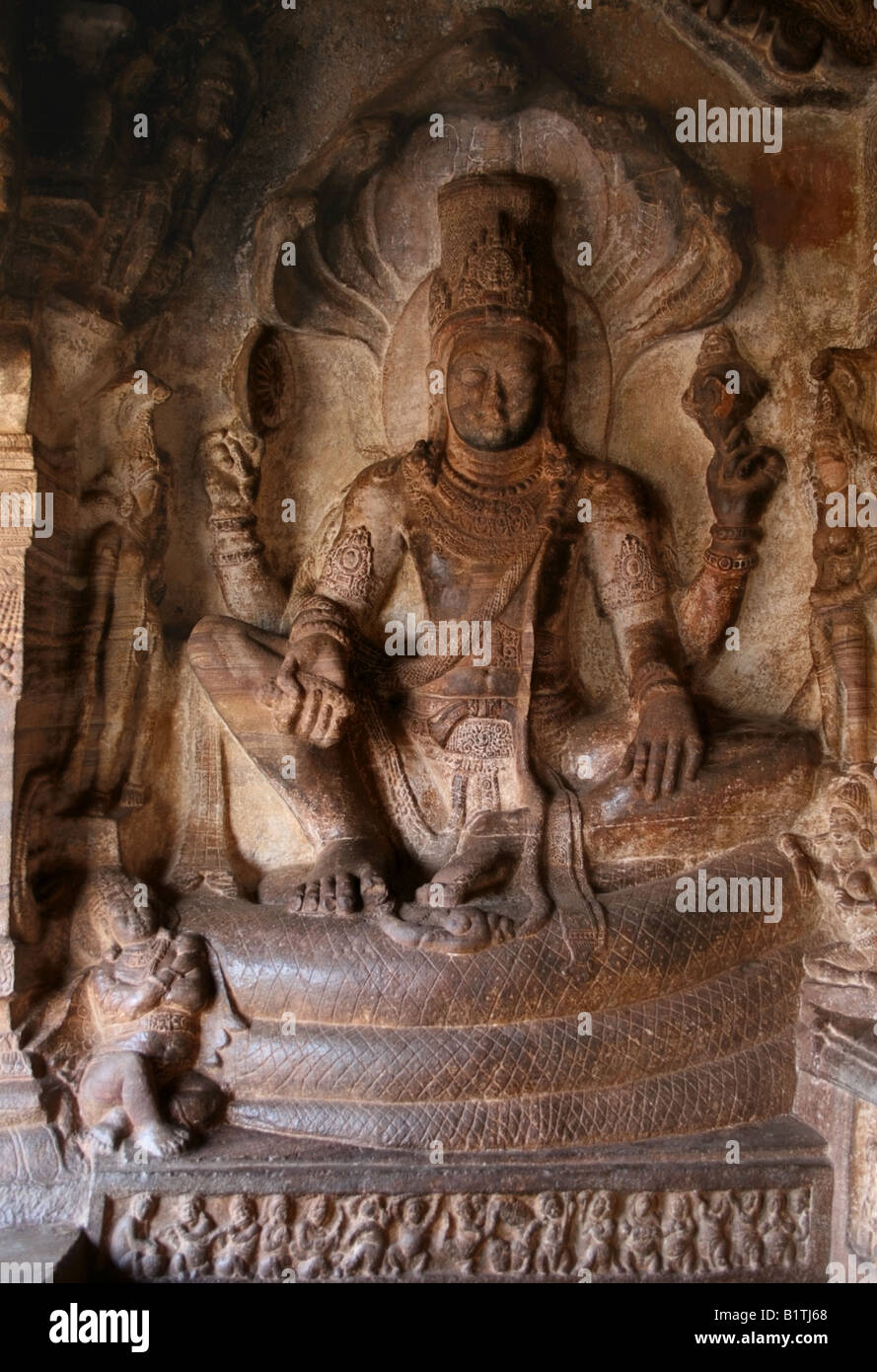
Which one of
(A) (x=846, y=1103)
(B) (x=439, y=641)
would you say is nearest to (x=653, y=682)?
(B) (x=439, y=641)

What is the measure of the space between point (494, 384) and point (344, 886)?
1867mm

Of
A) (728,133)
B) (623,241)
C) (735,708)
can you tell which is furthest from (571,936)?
(728,133)

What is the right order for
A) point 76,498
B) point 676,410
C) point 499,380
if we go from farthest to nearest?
point 676,410 → point 499,380 → point 76,498

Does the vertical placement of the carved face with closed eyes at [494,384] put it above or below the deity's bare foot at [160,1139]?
above

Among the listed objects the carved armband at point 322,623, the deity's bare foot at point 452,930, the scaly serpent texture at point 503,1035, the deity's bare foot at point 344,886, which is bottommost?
the scaly serpent texture at point 503,1035

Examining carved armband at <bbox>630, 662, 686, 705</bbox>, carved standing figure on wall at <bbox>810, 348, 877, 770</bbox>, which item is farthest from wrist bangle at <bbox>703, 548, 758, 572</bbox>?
carved armband at <bbox>630, 662, 686, 705</bbox>

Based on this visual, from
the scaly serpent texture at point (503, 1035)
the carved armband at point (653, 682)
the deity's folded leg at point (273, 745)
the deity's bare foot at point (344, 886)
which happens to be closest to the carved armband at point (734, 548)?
the carved armband at point (653, 682)

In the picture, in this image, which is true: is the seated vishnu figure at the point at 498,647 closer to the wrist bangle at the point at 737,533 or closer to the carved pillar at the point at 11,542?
the wrist bangle at the point at 737,533

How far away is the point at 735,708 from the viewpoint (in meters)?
4.65

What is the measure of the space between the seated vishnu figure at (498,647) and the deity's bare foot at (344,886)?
21 millimetres

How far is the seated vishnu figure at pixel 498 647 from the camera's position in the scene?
4133 millimetres
